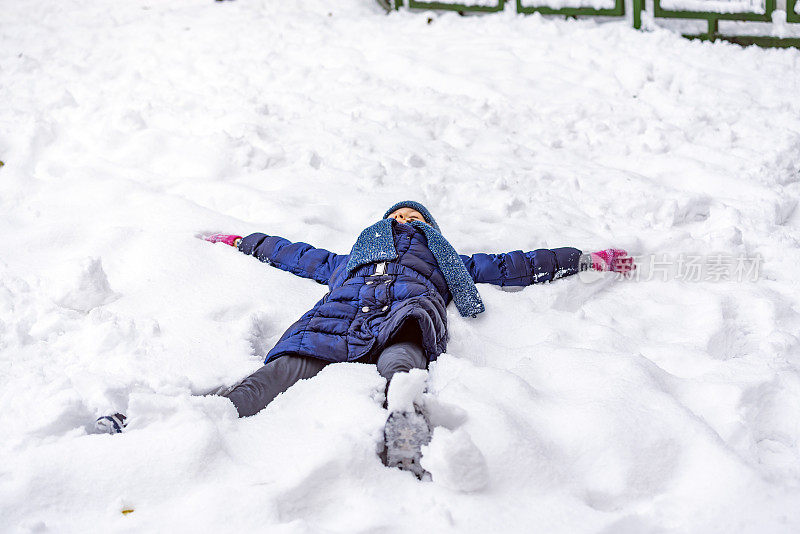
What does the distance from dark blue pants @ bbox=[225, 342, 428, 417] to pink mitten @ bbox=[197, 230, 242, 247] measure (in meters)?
1.00

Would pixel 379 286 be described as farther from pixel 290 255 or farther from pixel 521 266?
pixel 521 266

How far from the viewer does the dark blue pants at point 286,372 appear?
199 cm

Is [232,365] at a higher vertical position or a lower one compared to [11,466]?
lower

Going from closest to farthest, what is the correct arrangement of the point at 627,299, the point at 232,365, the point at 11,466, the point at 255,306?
the point at 11,466 → the point at 232,365 → the point at 255,306 → the point at 627,299

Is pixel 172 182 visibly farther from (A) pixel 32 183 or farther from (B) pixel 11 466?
(B) pixel 11 466

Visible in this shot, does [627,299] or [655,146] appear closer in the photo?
[627,299]

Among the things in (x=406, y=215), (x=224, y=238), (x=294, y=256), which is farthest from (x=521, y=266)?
(x=224, y=238)

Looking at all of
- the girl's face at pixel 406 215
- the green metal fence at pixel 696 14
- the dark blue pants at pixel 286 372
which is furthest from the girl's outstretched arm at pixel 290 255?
the green metal fence at pixel 696 14

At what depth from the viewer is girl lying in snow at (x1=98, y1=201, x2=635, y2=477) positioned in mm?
2045

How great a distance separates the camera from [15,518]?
146 cm

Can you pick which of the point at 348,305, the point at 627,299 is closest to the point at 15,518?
the point at 348,305

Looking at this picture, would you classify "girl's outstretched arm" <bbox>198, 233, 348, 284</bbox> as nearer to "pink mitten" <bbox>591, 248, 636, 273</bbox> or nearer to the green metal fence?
"pink mitten" <bbox>591, 248, 636, 273</bbox>

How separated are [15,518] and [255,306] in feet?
4.43

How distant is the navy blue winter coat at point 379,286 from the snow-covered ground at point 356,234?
0.11 meters
